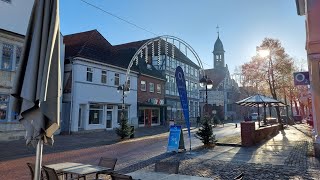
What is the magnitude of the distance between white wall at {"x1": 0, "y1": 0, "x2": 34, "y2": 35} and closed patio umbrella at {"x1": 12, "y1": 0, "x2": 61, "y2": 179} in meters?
17.1

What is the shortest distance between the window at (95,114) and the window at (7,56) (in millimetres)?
8491

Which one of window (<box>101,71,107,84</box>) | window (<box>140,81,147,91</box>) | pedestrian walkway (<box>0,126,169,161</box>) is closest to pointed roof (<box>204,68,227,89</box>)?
window (<box>140,81,147,91</box>)

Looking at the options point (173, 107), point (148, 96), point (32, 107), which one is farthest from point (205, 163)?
point (173, 107)

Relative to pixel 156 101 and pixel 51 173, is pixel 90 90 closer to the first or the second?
pixel 156 101

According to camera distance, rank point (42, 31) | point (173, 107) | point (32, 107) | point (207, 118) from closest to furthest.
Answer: point (32, 107), point (42, 31), point (207, 118), point (173, 107)

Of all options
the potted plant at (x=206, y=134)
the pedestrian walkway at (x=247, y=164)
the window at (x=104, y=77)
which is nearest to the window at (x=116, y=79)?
the window at (x=104, y=77)

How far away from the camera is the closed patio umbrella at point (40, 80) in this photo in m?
3.88

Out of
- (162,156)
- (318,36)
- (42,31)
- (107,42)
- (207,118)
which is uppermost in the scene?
(107,42)

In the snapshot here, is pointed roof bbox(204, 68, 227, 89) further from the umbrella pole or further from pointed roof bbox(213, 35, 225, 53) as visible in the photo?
the umbrella pole

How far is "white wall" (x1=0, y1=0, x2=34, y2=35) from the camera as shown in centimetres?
1875

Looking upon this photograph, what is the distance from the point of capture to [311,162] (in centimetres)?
980

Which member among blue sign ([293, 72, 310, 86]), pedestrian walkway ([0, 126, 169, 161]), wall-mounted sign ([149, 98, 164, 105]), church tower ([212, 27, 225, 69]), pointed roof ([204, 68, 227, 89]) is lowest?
pedestrian walkway ([0, 126, 169, 161])

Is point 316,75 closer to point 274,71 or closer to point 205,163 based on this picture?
point 205,163

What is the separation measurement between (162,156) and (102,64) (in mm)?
17339
